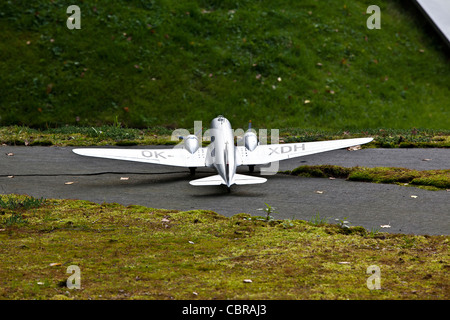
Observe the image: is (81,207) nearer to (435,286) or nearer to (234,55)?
(435,286)

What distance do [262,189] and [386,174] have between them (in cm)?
277

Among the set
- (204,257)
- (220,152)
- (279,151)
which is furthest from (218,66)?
(204,257)

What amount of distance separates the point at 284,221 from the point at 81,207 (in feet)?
11.3

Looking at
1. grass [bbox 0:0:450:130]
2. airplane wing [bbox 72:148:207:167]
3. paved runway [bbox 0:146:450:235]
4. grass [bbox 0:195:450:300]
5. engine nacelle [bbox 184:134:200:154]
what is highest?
grass [bbox 0:0:450:130]

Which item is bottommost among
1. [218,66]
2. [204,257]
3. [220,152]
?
[204,257]

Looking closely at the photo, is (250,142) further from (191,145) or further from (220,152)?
(220,152)

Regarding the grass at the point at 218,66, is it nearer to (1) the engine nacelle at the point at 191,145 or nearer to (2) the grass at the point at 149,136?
(2) the grass at the point at 149,136

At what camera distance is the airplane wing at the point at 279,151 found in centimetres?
1194

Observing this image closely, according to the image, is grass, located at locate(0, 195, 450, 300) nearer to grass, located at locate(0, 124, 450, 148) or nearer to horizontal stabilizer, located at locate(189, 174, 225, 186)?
horizontal stabilizer, located at locate(189, 174, 225, 186)

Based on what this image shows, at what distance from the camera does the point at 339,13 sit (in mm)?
23438

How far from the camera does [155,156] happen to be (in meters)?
11.9

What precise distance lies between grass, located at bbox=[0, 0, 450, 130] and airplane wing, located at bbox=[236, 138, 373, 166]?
557 centimetres

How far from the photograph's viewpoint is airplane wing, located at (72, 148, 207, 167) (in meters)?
11.6


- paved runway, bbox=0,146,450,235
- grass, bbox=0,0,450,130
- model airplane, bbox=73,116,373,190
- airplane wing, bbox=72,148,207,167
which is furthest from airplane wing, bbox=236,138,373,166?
grass, bbox=0,0,450,130
